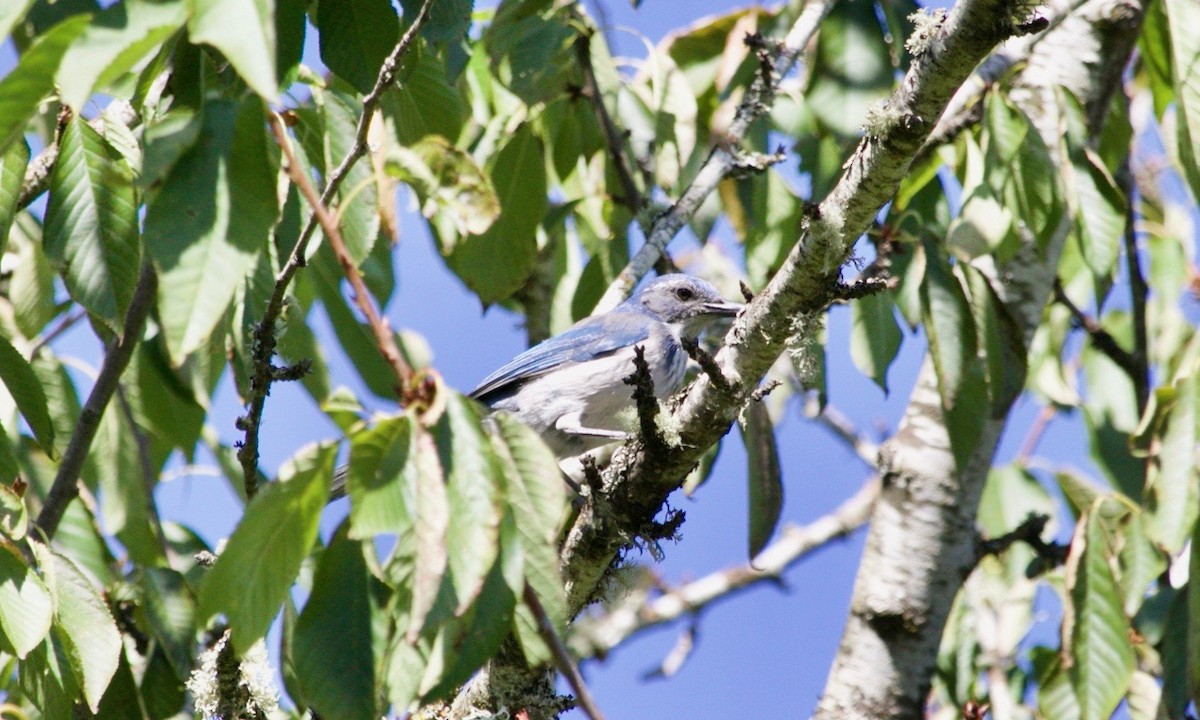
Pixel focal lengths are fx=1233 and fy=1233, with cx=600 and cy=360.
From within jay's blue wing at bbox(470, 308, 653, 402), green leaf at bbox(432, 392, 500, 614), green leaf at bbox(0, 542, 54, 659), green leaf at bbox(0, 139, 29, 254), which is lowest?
green leaf at bbox(432, 392, 500, 614)

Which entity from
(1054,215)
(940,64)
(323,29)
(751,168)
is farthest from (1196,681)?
(323,29)

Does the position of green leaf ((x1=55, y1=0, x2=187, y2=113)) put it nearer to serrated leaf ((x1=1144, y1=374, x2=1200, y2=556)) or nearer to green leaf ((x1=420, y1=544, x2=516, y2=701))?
green leaf ((x1=420, y1=544, x2=516, y2=701))

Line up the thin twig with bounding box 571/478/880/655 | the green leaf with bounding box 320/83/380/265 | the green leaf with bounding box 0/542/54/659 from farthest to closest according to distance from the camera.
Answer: the thin twig with bounding box 571/478/880/655
the green leaf with bounding box 320/83/380/265
the green leaf with bounding box 0/542/54/659

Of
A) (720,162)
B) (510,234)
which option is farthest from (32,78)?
(720,162)

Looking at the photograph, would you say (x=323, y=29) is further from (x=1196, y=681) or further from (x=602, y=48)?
(x=1196, y=681)

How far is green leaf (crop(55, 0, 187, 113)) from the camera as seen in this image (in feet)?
4.77

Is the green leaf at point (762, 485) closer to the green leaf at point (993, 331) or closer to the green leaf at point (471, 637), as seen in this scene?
the green leaf at point (993, 331)

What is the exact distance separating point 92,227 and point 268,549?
2.92 feet

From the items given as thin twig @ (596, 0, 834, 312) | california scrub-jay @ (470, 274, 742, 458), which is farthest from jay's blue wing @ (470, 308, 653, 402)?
thin twig @ (596, 0, 834, 312)

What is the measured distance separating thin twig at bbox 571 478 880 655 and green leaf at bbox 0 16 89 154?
632cm

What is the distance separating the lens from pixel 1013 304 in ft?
14.3

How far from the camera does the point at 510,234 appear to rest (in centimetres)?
407

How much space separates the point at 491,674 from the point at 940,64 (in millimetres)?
1809

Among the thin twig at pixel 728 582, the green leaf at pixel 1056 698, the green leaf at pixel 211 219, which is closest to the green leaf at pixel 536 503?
the green leaf at pixel 211 219
